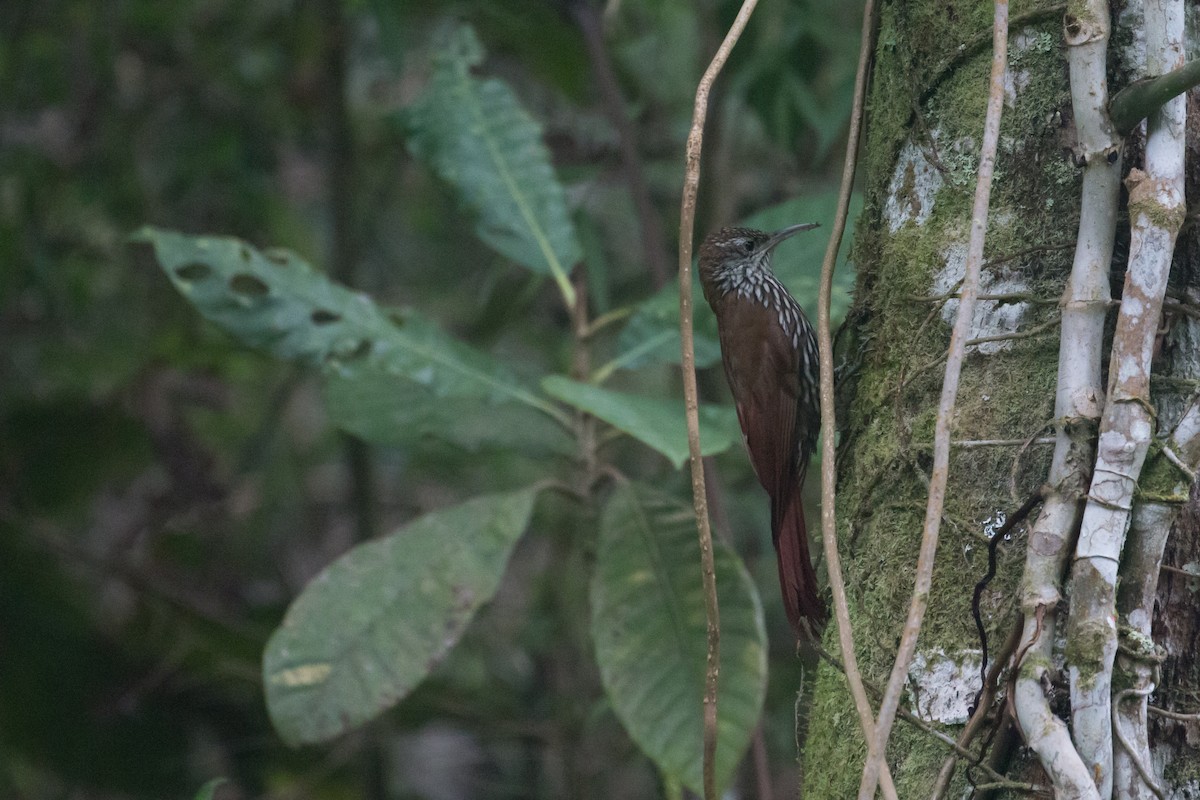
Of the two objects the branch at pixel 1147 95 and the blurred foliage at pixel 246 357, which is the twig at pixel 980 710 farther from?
the blurred foliage at pixel 246 357

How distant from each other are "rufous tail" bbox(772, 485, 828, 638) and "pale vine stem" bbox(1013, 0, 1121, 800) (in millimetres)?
458

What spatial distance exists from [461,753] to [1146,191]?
4.62 meters

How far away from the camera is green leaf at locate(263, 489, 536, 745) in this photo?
2.07 metres

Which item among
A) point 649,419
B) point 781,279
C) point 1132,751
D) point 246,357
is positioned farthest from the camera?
point 246,357

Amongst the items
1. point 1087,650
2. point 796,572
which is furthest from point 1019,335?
point 796,572

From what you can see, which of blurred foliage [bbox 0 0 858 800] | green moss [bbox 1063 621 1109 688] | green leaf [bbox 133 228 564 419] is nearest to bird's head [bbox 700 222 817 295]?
blurred foliage [bbox 0 0 858 800]

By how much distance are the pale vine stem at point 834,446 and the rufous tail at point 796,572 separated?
9.7 inches

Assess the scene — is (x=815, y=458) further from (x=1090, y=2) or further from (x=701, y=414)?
(x=1090, y=2)

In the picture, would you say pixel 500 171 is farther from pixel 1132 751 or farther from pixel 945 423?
pixel 1132 751

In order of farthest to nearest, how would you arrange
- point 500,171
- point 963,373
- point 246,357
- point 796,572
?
point 246,357
point 500,171
point 796,572
point 963,373

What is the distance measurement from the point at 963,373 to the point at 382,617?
1220mm

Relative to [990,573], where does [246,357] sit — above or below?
below

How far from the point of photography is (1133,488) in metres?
1.18

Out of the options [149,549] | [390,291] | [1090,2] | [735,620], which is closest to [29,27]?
[390,291]
